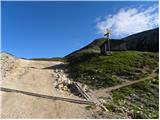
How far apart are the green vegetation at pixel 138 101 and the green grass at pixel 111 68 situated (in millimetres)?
3135

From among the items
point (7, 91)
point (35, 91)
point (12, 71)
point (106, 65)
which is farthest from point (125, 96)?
point (12, 71)

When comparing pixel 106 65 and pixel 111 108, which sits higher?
pixel 106 65

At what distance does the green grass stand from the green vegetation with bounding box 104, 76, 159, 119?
3135 mm

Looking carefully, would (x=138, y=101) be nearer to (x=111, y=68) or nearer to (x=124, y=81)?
(x=124, y=81)

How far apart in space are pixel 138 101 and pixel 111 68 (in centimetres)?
1452

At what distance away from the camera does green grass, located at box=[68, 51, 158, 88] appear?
39.2m

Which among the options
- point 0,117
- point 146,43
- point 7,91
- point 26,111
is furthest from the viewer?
point 146,43

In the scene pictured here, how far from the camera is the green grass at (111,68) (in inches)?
1545

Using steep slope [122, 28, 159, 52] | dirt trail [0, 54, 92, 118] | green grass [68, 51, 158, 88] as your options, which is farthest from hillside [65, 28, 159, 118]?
steep slope [122, 28, 159, 52]

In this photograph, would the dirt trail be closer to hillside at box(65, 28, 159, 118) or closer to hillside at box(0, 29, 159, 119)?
hillside at box(0, 29, 159, 119)

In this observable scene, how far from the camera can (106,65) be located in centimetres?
4781

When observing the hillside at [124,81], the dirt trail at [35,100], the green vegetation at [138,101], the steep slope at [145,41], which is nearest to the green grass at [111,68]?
the hillside at [124,81]

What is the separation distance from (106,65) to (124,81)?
30.4 ft

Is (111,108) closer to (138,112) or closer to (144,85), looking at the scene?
(138,112)
